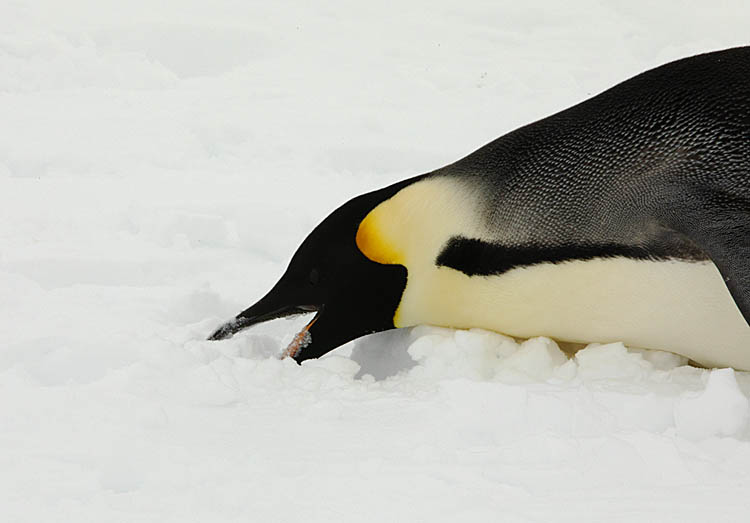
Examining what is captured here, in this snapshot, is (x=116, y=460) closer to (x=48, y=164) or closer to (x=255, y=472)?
(x=255, y=472)

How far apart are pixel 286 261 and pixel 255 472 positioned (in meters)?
1.65

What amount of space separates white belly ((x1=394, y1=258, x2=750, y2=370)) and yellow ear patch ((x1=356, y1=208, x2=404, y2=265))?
3.1 inches

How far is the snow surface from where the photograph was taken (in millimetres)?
1539

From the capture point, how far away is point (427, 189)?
8.34ft

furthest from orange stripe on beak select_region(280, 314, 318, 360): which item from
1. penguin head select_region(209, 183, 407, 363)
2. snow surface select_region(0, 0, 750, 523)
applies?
snow surface select_region(0, 0, 750, 523)

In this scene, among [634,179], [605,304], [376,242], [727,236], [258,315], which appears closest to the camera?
[727,236]

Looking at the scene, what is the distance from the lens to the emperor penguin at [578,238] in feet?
6.71

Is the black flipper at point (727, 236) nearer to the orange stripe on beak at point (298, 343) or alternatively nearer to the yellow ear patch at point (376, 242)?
the yellow ear patch at point (376, 242)

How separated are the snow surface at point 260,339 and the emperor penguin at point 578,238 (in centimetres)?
10

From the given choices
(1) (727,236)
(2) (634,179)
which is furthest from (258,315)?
(1) (727,236)

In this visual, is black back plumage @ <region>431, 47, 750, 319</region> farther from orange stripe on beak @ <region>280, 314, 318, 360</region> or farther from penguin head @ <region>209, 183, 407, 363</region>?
orange stripe on beak @ <region>280, 314, 318, 360</region>

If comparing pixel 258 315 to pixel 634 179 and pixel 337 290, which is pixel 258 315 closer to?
pixel 337 290

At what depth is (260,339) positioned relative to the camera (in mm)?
2682

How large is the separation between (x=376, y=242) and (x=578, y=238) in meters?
0.59
